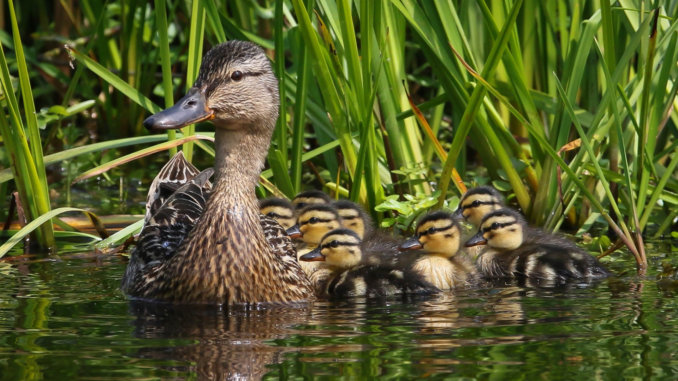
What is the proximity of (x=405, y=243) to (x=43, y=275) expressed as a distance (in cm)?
142

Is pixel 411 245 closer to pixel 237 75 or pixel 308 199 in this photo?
pixel 308 199

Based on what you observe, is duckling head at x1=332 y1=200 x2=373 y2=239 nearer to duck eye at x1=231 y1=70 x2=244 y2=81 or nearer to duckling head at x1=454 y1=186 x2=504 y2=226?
duckling head at x1=454 y1=186 x2=504 y2=226

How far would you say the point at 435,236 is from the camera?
480 cm

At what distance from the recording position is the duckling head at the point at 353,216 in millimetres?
4996

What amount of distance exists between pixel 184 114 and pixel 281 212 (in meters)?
1.07

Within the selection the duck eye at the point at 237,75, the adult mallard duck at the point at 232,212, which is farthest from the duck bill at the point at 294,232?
the duck eye at the point at 237,75

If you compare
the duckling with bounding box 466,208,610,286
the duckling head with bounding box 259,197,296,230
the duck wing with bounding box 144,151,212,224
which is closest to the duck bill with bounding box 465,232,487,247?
the duckling with bounding box 466,208,610,286

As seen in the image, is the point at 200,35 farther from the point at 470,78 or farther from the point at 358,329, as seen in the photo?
the point at 358,329

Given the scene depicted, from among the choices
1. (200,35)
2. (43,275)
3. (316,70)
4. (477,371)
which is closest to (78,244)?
(43,275)

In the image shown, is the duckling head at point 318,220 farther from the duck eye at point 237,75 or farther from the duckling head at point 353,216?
the duck eye at point 237,75

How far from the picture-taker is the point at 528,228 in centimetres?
497

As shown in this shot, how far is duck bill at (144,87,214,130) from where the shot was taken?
4.07 metres

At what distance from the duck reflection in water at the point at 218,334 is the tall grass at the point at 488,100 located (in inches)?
36.0

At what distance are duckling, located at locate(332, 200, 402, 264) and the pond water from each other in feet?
1.69
